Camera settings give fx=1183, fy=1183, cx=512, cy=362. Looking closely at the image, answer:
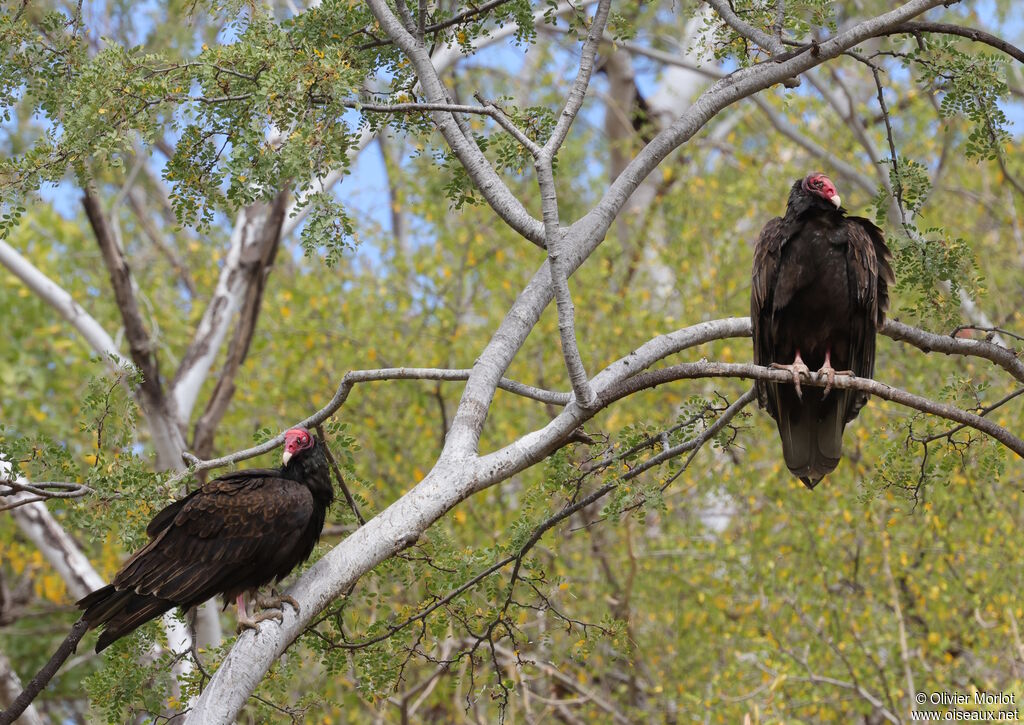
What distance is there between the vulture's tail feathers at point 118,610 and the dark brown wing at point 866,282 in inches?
105

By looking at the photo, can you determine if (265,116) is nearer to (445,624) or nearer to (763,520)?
(445,624)

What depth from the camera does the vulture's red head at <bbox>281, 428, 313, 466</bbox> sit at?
4316 mm

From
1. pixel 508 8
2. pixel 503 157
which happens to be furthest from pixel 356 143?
pixel 508 8

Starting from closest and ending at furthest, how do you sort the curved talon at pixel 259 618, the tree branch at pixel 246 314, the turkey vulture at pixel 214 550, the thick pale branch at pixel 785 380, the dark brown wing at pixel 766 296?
1. the curved talon at pixel 259 618
2. the thick pale branch at pixel 785 380
3. the turkey vulture at pixel 214 550
4. the dark brown wing at pixel 766 296
5. the tree branch at pixel 246 314

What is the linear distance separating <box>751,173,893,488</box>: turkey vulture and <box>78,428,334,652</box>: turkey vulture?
5.87 ft

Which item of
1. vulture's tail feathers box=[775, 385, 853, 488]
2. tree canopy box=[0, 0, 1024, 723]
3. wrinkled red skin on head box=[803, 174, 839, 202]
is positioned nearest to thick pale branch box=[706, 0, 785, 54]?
tree canopy box=[0, 0, 1024, 723]

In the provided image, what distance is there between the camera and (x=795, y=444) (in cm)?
465

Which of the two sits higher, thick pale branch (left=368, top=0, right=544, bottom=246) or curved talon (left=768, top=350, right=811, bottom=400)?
thick pale branch (left=368, top=0, right=544, bottom=246)

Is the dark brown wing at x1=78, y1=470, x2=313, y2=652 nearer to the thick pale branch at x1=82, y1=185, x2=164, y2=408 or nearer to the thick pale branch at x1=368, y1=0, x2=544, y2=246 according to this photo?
the thick pale branch at x1=368, y1=0, x2=544, y2=246

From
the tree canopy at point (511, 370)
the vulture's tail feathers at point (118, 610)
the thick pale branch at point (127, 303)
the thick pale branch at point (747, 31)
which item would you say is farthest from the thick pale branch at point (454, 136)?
the thick pale branch at point (127, 303)

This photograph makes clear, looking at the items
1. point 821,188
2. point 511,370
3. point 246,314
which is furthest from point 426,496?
point 511,370

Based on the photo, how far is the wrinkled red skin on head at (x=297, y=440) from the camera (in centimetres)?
431

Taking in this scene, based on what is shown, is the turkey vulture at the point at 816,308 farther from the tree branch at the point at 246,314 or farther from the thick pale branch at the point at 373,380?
the tree branch at the point at 246,314

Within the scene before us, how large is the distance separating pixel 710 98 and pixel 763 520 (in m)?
4.69
